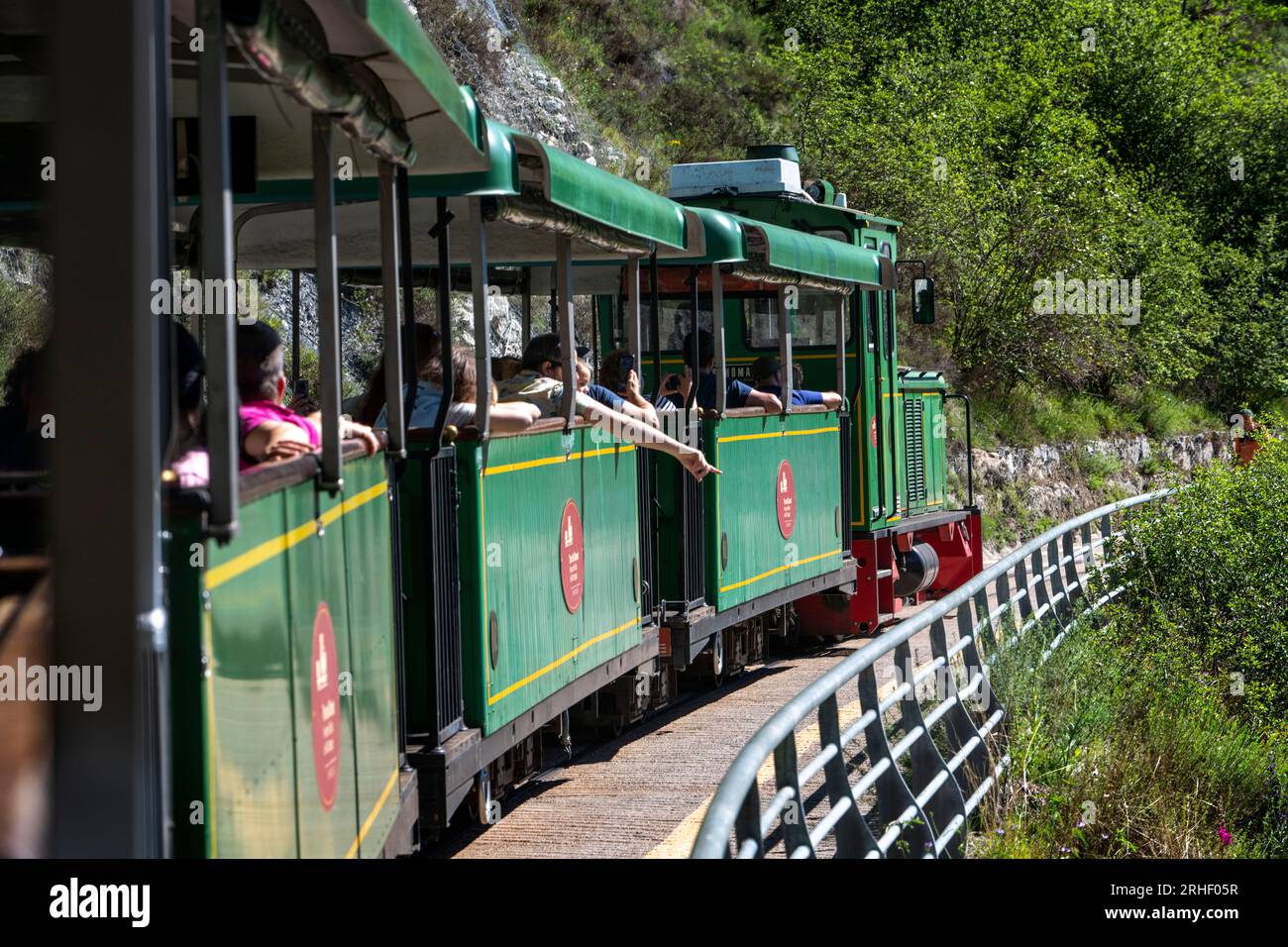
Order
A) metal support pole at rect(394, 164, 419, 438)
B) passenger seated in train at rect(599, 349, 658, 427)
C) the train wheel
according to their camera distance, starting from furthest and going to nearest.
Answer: passenger seated in train at rect(599, 349, 658, 427) < the train wheel < metal support pole at rect(394, 164, 419, 438)

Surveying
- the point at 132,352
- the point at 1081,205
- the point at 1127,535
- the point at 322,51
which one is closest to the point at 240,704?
the point at 132,352

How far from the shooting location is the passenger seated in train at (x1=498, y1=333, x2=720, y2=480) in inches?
310

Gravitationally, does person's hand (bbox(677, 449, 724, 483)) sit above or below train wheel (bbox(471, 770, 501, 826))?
above

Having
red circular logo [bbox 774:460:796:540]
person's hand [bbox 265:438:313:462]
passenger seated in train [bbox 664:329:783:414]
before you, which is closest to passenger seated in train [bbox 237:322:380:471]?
person's hand [bbox 265:438:313:462]

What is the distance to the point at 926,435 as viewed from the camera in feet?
54.6

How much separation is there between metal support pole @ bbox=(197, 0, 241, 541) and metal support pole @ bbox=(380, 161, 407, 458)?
72.8 inches

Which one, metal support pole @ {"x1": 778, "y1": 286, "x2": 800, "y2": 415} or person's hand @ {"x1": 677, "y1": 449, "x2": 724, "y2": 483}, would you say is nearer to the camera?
person's hand @ {"x1": 677, "y1": 449, "x2": 724, "y2": 483}

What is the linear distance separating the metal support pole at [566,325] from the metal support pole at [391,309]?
199 cm

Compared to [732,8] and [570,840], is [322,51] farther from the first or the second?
[732,8]

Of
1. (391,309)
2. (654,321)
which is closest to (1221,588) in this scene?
(654,321)

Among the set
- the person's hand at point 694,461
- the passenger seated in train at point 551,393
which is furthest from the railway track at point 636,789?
the passenger seated in train at point 551,393

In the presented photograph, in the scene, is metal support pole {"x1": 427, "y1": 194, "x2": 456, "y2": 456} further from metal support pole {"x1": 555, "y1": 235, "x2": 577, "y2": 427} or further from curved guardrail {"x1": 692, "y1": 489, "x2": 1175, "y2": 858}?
curved guardrail {"x1": 692, "y1": 489, "x2": 1175, "y2": 858}

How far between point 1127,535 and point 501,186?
28.3ft

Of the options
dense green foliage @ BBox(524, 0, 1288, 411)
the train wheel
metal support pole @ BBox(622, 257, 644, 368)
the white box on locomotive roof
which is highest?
dense green foliage @ BBox(524, 0, 1288, 411)
